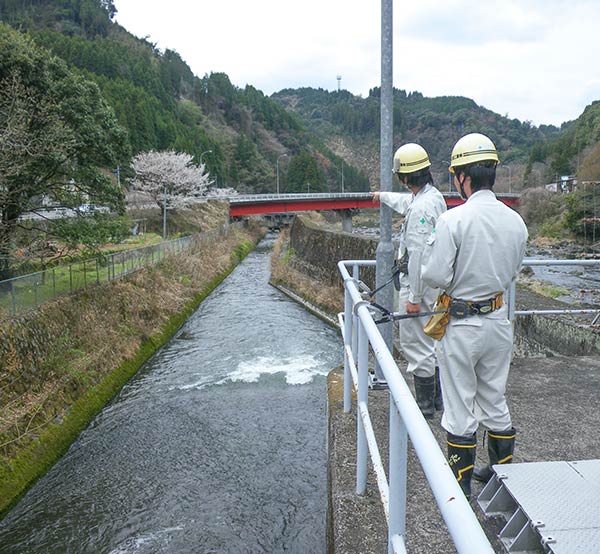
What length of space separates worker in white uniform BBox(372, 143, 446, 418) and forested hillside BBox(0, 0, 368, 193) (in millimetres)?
56309

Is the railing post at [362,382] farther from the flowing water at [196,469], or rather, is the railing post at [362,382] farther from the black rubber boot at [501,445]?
the flowing water at [196,469]

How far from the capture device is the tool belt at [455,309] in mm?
2980

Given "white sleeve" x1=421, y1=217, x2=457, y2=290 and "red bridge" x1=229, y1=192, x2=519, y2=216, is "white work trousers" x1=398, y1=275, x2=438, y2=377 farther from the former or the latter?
"red bridge" x1=229, y1=192, x2=519, y2=216

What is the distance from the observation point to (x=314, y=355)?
1508 centimetres

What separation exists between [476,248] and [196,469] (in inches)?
278

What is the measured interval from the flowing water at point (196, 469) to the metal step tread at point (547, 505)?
14.1 ft

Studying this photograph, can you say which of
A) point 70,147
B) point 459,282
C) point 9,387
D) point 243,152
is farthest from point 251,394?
point 243,152

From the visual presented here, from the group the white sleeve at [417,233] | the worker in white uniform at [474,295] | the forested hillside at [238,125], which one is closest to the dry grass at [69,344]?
the white sleeve at [417,233]

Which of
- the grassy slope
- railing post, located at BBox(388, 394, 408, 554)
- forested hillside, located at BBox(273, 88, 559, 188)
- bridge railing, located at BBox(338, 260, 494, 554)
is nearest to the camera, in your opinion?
bridge railing, located at BBox(338, 260, 494, 554)

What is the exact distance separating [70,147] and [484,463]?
12466 mm

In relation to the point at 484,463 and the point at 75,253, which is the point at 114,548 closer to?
the point at 484,463

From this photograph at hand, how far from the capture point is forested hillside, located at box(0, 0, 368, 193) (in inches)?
2613

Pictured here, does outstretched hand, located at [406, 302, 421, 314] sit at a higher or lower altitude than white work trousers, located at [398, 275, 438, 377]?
higher

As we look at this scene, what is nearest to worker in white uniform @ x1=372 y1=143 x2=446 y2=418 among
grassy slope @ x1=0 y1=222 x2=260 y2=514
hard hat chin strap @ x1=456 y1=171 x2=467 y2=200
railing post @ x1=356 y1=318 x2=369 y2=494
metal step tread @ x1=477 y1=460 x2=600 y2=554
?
hard hat chin strap @ x1=456 y1=171 x2=467 y2=200
